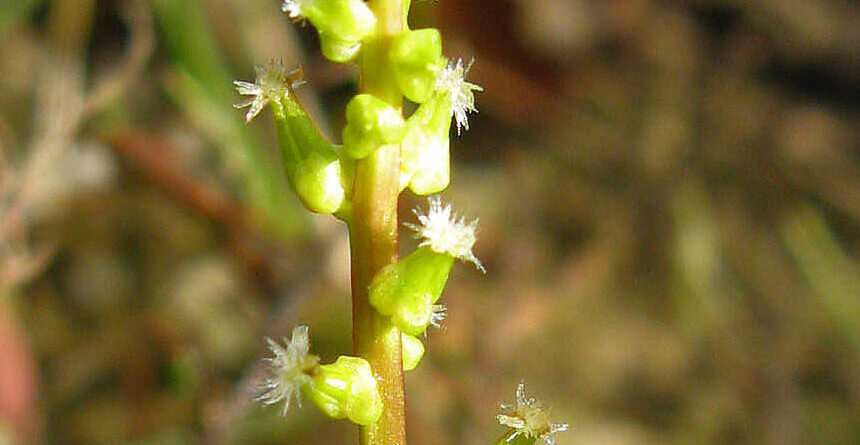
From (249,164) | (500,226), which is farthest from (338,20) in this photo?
(500,226)

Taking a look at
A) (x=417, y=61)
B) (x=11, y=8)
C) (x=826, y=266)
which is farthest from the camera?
(x=826, y=266)

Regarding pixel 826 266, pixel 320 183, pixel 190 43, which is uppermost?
pixel 826 266

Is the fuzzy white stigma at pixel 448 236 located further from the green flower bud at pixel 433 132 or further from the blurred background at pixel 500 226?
the blurred background at pixel 500 226

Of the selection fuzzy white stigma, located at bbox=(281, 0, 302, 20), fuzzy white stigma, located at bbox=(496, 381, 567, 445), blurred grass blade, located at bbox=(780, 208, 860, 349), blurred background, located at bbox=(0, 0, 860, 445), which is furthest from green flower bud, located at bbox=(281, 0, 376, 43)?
blurred grass blade, located at bbox=(780, 208, 860, 349)

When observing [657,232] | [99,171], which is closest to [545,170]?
[657,232]

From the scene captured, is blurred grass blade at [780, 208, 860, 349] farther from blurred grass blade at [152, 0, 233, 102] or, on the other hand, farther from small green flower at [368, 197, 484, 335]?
small green flower at [368, 197, 484, 335]

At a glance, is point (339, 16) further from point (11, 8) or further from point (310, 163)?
point (11, 8)

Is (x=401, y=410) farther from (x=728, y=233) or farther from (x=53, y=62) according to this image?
(x=728, y=233)
